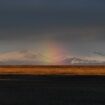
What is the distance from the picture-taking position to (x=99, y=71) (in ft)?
153
